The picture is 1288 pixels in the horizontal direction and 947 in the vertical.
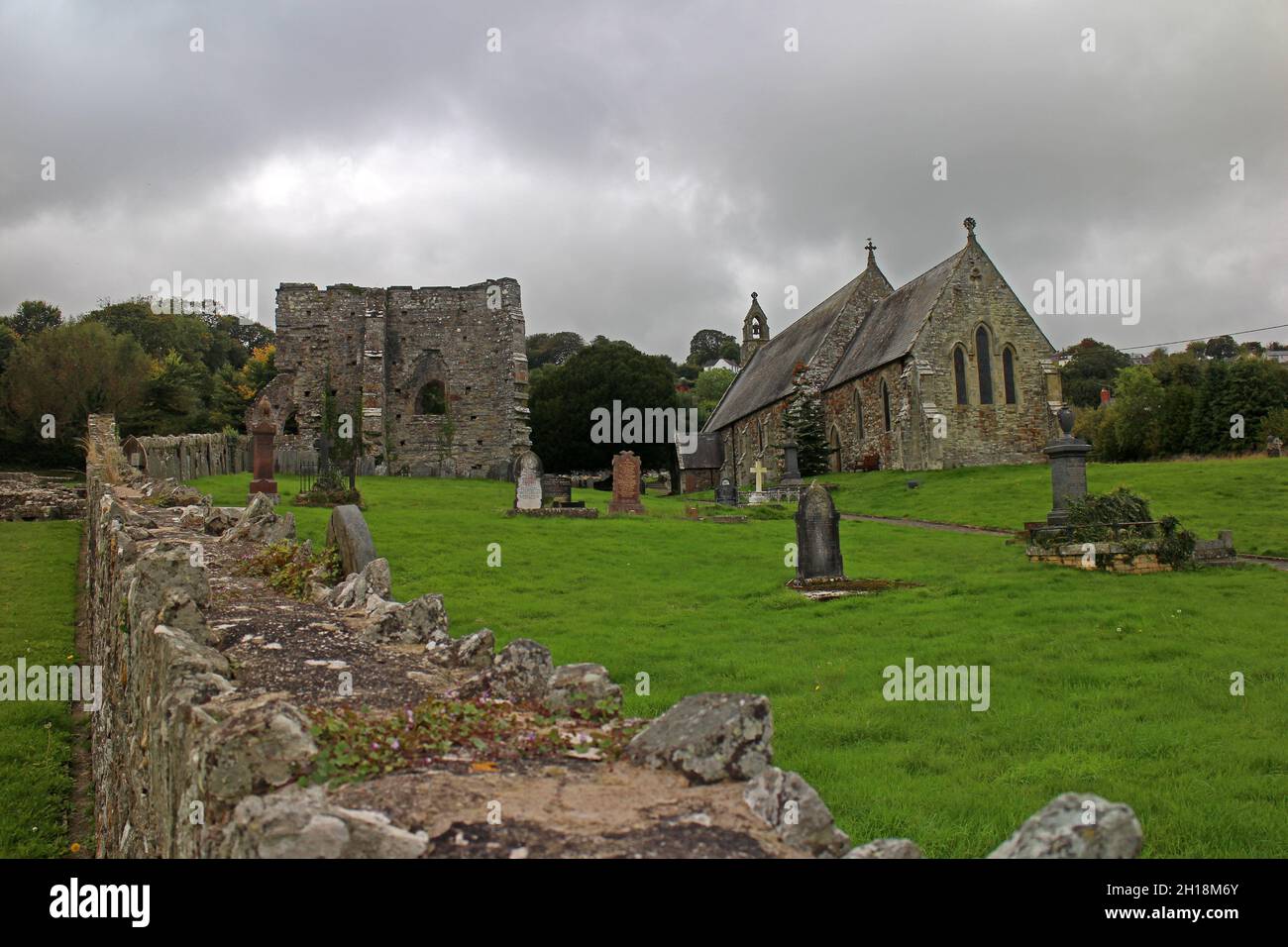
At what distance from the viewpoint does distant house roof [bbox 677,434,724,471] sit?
48000mm

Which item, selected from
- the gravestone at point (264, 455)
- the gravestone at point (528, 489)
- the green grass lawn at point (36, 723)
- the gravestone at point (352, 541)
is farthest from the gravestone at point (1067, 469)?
the gravestone at point (264, 455)

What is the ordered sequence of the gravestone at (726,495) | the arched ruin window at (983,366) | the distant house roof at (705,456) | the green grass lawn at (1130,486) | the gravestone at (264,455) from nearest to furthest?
the green grass lawn at (1130,486) < the gravestone at (264,455) < the gravestone at (726,495) < the arched ruin window at (983,366) < the distant house roof at (705,456)

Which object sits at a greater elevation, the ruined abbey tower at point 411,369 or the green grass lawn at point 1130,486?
the ruined abbey tower at point 411,369

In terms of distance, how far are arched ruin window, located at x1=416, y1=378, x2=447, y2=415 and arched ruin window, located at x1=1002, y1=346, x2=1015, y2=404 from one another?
72.6 feet

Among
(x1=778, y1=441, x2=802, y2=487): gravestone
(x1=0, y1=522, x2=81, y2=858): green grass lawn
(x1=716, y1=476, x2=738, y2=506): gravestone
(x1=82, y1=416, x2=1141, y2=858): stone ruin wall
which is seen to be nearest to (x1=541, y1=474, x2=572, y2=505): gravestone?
(x1=716, y1=476, x2=738, y2=506): gravestone

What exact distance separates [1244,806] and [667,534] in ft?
45.2

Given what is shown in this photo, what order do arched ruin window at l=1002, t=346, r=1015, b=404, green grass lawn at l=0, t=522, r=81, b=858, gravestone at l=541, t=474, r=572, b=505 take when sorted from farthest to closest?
arched ruin window at l=1002, t=346, r=1015, b=404
gravestone at l=541, t=474, r=572, b=505
green grass lawn at l=0, t=522, r=81, b=858

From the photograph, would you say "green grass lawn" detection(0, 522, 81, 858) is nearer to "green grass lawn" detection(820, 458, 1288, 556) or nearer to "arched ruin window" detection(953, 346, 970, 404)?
"green grass lawn" detection(820, 458, 1288, 556)

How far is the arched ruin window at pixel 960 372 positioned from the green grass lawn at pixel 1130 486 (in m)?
3.98

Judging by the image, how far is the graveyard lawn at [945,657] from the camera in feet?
15.6

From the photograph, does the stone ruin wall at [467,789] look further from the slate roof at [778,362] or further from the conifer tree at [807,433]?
the slate roof at [778,362]

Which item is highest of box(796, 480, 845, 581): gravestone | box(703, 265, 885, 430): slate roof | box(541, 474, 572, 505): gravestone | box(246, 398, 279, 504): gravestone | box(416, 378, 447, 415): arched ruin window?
box(703, 265, 885, 430): slate roof

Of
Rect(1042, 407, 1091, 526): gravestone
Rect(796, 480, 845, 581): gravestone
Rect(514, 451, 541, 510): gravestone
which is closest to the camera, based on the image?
Rect(796, 480, 845, 581): gravestone

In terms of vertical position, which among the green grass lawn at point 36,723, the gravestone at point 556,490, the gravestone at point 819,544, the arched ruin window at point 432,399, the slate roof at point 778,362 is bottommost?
the green grass lawn at point 36,723
